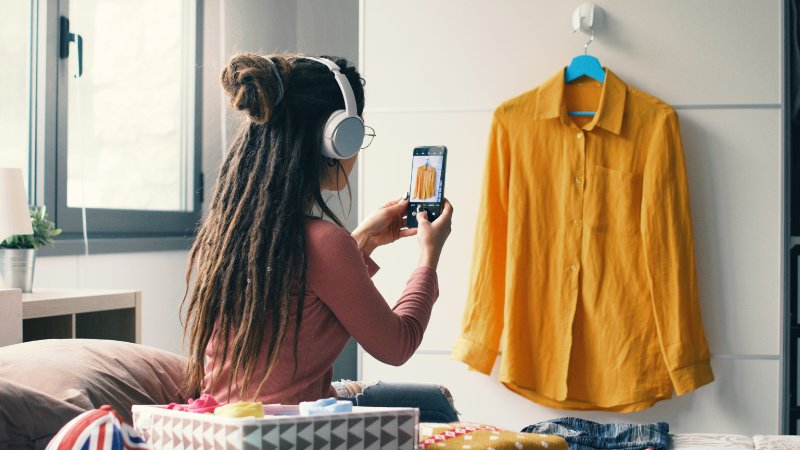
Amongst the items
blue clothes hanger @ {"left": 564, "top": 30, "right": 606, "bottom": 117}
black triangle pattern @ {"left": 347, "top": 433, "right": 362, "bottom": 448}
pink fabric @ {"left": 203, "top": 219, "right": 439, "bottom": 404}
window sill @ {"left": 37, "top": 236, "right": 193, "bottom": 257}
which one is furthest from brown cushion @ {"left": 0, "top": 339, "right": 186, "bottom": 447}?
blue clothes hanger @ {"left": 564, "top": 30, "right": 606, "bottom": 117}

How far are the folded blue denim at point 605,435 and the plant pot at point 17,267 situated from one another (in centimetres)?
130

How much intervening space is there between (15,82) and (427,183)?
1.49 metres

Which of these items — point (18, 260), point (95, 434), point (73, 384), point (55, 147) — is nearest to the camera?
point (95, 434)

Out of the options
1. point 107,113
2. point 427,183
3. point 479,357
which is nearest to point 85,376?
point 427,183

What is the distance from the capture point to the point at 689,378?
230cm

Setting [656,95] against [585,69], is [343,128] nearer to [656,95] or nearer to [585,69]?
[585,69]

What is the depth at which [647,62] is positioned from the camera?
246 cm

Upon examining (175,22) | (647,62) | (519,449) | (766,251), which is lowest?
(519,449)

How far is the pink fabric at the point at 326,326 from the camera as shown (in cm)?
119

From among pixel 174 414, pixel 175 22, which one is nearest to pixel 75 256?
pixel 175 22

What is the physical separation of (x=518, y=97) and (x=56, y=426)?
1765 millimetres

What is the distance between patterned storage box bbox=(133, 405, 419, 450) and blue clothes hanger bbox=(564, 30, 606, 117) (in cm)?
173

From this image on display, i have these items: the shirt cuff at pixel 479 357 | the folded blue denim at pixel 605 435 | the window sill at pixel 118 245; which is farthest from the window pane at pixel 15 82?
the folded blue denim at pixel 605 435

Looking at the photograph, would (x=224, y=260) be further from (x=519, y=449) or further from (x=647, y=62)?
(x=647, y=62)
